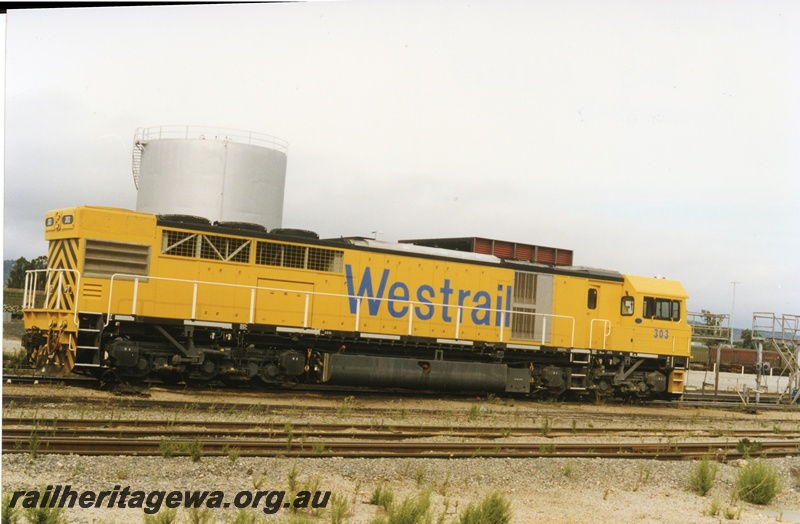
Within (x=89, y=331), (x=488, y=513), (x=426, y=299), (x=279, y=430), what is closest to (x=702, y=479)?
(x=488, y=513)

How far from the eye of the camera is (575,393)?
24828 mm

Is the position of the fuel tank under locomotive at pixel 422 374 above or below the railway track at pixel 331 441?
above

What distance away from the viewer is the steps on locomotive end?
1704cm

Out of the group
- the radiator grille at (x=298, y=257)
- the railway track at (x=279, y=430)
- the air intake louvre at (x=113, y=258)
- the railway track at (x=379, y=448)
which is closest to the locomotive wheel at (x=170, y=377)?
the air intake louvre at (x=113, y=258)

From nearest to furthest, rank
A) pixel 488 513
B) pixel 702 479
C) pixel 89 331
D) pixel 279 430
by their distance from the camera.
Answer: pixel 488 513, pixel 702 479, pixel 279 430, pixel 89 331

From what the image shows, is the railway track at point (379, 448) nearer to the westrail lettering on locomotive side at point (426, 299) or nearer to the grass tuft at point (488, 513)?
the grass tuft at point (488, 513)

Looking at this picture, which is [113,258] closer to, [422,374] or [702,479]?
[422,374]

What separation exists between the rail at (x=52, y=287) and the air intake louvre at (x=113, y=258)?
1.33 feet

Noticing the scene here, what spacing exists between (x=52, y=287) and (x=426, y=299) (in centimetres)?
929

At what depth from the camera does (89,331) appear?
55.9 ft

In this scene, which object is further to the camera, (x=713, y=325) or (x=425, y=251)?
(x=713, y=325)

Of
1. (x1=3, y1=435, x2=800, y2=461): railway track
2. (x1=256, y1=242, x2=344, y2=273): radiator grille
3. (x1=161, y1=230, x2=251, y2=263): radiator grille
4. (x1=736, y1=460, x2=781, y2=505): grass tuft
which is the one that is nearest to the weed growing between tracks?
(x1=736, y1=460, x2=781, y2=505): grass tuft

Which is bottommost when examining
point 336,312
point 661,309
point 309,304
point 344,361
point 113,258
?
point 344,361

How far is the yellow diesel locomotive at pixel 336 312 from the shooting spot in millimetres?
17578
